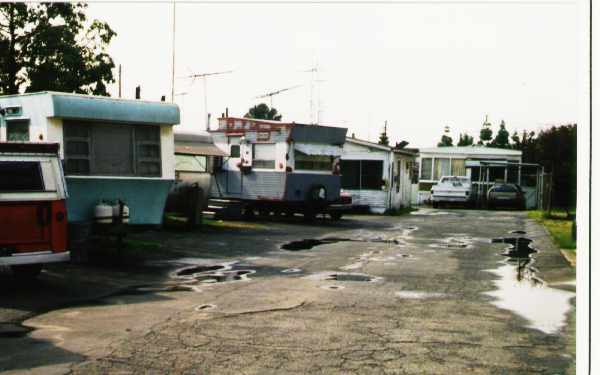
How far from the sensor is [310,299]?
338 inches

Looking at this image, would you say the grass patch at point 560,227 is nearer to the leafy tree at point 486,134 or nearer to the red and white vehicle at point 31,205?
the red and white vehicle at point 31,205

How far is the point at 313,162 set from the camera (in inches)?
866

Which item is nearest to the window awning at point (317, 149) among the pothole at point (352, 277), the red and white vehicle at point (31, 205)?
the pothole at point (352, 277)

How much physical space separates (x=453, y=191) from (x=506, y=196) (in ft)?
7.98

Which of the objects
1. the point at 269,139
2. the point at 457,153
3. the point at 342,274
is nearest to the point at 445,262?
the point at 342,274

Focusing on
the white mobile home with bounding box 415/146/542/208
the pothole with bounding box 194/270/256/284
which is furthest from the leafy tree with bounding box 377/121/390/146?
the pothole with bounding box 194/270/256/284

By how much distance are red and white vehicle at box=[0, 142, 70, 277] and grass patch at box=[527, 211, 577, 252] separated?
10171 mm

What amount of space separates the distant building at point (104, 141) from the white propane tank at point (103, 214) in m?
0.15

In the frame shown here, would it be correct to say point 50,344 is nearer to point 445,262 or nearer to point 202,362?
point 202,362

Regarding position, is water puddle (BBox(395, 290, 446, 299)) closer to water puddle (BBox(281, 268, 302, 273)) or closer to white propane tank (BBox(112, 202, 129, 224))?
water puddle (BBox(281, 268, 302, 273))

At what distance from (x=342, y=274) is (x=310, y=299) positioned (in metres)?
2.29

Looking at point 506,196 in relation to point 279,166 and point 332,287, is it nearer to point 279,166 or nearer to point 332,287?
point 279,166

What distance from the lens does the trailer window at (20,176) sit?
8.95 meters

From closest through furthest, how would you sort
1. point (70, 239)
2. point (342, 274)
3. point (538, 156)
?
point (342, 274) < point (70, 239) < point (538, 156)
